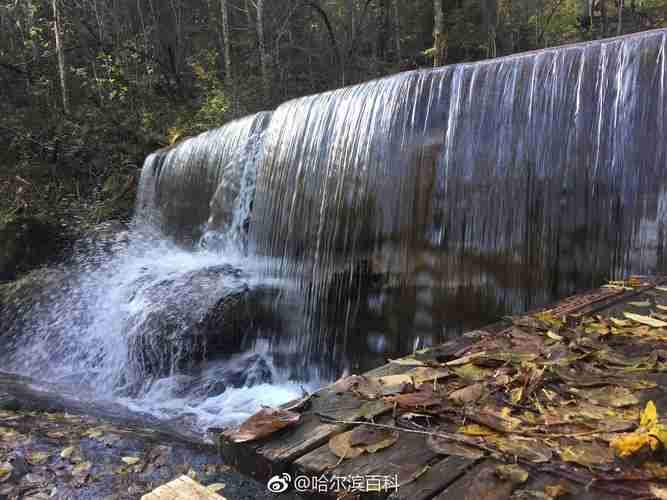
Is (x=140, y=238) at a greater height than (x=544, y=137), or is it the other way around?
(x=544, y=137)

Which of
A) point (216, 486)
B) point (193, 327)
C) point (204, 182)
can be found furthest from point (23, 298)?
point (216, 486)

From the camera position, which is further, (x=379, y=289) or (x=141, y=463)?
(x=379, y=289)

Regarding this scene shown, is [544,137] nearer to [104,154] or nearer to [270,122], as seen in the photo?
[270,122]

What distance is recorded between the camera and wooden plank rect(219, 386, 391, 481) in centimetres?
153

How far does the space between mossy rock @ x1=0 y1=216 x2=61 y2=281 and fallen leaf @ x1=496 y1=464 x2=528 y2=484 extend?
10358mm

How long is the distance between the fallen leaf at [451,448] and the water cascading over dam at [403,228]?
9.93ft

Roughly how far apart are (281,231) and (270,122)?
215 centimetres

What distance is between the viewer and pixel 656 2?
19.0 meters

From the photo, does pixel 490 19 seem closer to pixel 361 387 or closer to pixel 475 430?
pixel 361 387

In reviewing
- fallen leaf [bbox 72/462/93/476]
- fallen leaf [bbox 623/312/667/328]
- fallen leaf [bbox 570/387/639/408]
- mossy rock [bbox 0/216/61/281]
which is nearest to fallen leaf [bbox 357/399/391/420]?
fallen leaf [bbox 570/387/639/408]

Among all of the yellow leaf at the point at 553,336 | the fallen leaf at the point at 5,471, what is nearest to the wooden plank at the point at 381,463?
the yellow leaf at the point at 553,336

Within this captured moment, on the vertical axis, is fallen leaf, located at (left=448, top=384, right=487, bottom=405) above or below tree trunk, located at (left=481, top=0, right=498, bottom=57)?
below

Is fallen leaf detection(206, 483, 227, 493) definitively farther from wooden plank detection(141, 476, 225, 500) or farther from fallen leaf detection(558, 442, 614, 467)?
fallen leaf detection(558, 442, 614, 467)

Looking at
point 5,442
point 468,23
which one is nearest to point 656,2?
point 468,23
